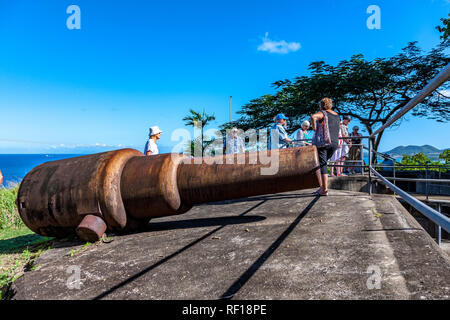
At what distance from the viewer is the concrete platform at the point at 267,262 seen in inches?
64.2

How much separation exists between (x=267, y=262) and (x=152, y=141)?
3.86 metres

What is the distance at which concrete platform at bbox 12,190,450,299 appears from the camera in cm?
163

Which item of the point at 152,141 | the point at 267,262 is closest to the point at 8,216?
the point at 152,141

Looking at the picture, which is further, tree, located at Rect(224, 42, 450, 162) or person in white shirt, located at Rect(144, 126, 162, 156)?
tree, located at Rect(224, 42, 450, 162)

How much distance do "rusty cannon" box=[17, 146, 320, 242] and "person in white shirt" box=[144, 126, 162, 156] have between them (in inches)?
73.8

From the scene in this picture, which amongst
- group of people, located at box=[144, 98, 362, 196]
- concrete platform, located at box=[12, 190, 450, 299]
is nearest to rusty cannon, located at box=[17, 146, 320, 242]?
concrete platform, located at box=[12, 190, 450, 299]

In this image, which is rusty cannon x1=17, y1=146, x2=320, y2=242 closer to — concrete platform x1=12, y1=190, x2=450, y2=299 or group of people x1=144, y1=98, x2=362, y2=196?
concrete platform x1=12, y1=190, x2=450, y2=299

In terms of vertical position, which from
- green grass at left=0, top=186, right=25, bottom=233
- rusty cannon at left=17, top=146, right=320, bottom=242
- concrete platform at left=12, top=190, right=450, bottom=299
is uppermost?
rusty cannon at left=17, top=146, right=320, bottom=242

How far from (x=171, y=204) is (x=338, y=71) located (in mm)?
17842

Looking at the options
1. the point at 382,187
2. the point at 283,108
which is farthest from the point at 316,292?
the point at 283,108

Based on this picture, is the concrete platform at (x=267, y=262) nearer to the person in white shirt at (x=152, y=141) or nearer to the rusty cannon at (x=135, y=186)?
the rusty cannon at (x=135, y=186)

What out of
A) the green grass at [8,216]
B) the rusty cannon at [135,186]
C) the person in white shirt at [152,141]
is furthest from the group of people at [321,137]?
the green grass at [8,216]

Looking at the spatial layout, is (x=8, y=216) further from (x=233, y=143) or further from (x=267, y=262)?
(x=267, y=262)

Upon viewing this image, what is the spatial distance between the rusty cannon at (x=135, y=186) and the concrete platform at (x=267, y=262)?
281mm
